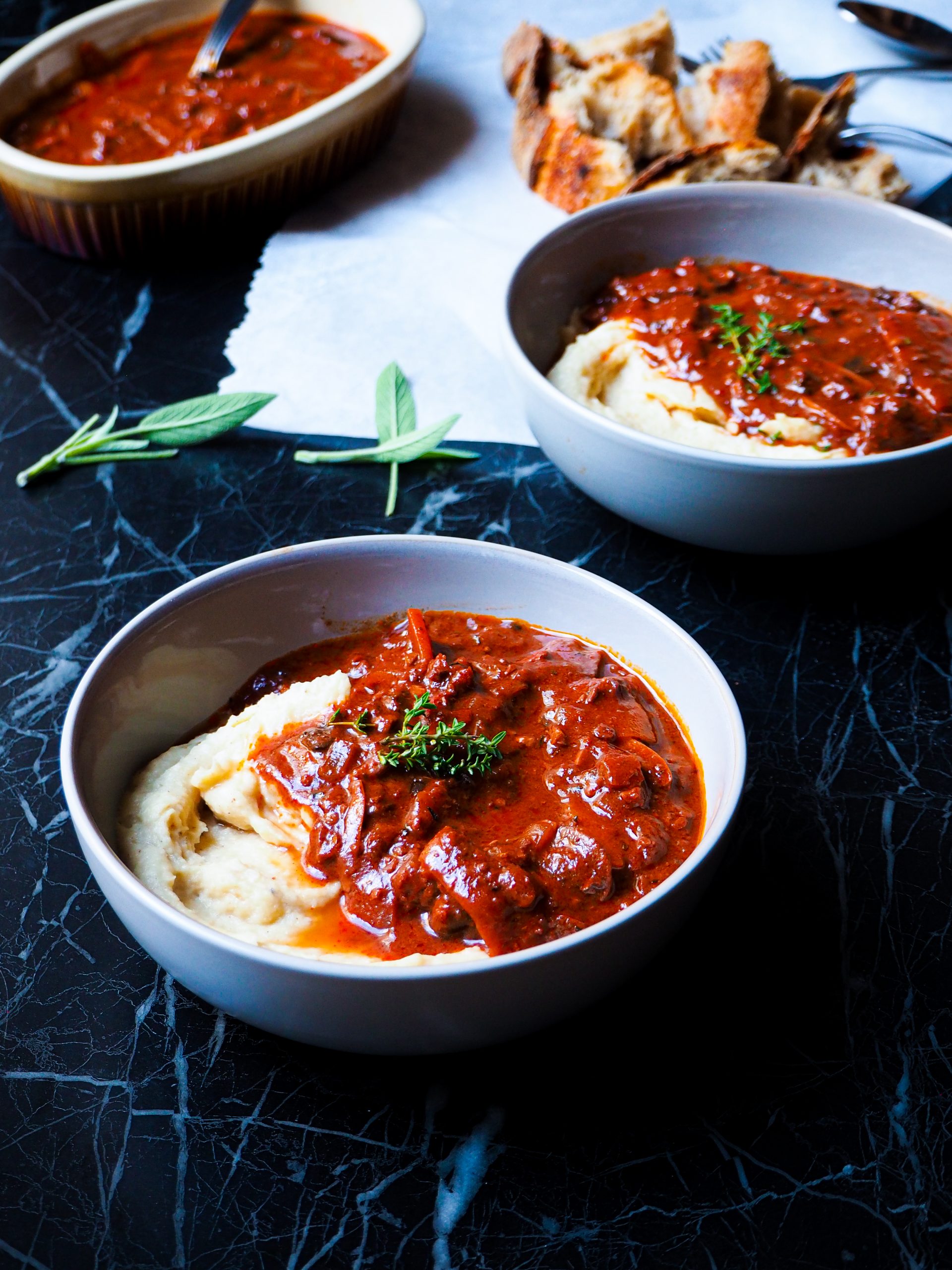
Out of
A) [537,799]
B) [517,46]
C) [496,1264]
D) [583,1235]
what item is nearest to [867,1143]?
[583,1235]

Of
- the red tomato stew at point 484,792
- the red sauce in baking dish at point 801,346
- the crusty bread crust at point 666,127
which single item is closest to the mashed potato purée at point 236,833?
the red tomato stew at point 484,792

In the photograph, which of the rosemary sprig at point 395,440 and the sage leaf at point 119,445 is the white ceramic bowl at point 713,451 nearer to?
the rosemary sprig at point 395,440

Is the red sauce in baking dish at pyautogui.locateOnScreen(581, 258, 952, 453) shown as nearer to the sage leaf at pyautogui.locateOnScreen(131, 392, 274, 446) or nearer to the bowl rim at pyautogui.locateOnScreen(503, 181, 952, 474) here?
the bowl rim at pyautogui.locateOnScreen(503, 181, 952, 474)

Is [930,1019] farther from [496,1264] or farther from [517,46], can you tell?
[517,46]

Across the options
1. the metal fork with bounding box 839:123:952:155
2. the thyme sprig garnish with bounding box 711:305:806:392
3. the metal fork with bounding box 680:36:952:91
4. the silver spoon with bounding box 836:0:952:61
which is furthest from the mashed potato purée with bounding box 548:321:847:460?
the silver spoon with bounding box 836:0:952:61

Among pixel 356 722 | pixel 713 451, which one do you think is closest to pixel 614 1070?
pixel 356 722

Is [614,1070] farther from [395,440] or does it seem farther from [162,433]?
[162,433]
